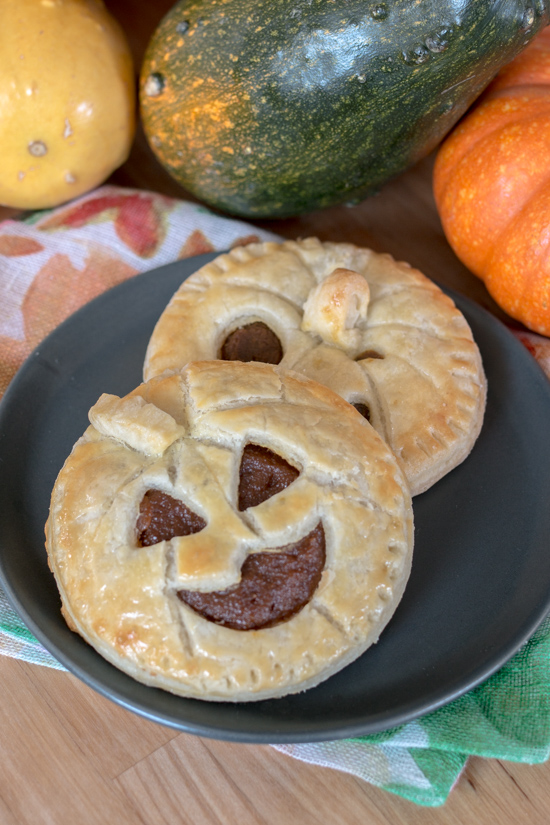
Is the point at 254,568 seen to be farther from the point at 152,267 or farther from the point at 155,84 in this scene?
the point at 155,84

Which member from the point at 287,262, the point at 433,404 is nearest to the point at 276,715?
the point at 433,404

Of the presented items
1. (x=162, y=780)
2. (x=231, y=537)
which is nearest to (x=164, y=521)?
(x=231, y=537)

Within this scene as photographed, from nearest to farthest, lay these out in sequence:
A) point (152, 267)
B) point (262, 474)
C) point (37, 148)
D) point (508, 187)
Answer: point (262, 474) < point (508, 187) < point (37, 148) < point (152, 267)

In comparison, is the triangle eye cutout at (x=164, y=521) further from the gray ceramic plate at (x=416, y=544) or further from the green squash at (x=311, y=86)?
the green squash at (x=311, y=86)

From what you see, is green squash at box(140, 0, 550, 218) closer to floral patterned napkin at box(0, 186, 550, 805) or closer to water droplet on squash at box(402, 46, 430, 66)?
water droplet on squash at box(402, 46, 430, 66)

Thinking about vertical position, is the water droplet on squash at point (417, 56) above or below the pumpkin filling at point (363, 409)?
above

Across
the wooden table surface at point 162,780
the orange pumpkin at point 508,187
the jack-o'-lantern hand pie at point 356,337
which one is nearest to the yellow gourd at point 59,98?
the jack-o'-lantern hand pie at point 356,337

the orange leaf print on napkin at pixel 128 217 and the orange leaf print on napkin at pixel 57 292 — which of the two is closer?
the orange leaf print on napkin at pixel 57 292

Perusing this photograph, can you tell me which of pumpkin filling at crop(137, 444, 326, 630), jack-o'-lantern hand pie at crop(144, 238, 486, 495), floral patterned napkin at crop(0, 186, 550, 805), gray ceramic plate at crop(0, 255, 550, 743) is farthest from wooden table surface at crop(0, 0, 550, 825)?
jack-o'-lantern hand pie at crop(144, 238, 486, 495)
